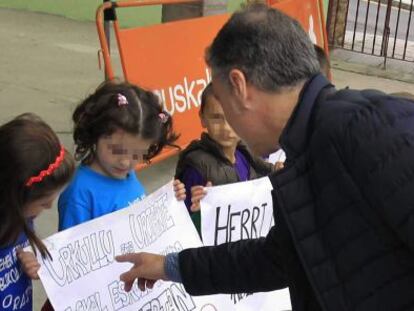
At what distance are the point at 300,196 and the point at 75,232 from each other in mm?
1172

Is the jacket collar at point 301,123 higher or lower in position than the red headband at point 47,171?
higher

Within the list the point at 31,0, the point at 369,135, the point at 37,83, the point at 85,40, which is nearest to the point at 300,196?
the point at 369,135

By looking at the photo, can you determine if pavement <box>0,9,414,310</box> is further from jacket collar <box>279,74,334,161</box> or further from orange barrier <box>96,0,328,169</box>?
jacket collar <box>279,74,334,161</box>

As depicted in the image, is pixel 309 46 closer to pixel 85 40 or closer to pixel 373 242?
pixel 373 242

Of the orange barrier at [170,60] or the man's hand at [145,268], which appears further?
the orange barrier at [170,60]

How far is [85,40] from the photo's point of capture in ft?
33.7

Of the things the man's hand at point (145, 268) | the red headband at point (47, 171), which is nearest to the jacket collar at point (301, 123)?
the man's hand at point (145, 268)

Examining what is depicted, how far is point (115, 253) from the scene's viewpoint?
285 centimetres

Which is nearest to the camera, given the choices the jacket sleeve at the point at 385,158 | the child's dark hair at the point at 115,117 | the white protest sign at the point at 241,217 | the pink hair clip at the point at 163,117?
the jacket sleeve at the point at 385,158

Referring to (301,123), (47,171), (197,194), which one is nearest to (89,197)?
(47,171)

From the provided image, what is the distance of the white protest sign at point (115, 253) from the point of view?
2635 millimetres

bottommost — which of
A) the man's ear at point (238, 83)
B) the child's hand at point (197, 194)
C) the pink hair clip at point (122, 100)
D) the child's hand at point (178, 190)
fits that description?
the child's hand at point (197, 194)

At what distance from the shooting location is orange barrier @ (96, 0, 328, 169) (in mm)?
4613

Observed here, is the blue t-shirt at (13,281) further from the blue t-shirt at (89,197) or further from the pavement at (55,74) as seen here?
the pavement at (55,74)
